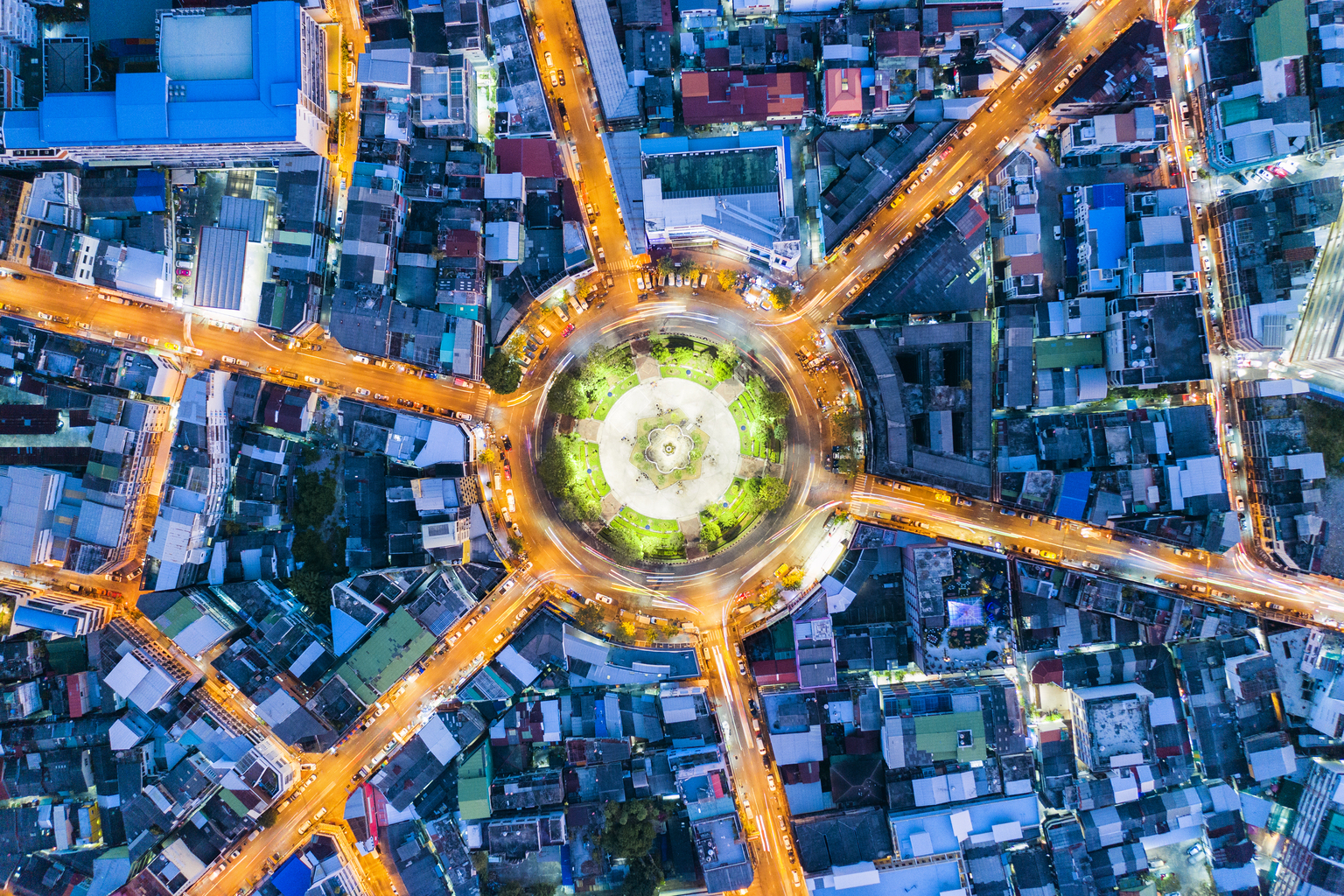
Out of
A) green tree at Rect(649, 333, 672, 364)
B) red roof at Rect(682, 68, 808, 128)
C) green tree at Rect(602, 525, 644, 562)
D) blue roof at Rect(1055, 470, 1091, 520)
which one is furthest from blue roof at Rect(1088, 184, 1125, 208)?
green tree at Rect(602, 525, 644, 562)

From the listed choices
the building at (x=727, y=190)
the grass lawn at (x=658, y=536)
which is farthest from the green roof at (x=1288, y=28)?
the grass lawn at (x=658, y=536)

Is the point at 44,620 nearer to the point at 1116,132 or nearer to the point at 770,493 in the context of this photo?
the point at 770,493

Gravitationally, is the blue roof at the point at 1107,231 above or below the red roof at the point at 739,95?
below

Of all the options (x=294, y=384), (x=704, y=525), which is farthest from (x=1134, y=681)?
(x=294, y=384)

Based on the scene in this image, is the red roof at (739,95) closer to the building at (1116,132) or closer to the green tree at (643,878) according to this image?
the building at (1116,132)

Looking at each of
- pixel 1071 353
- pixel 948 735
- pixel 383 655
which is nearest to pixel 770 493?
pixel 948 735

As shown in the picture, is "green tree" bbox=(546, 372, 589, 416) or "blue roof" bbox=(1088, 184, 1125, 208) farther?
"green tree" bbox=(546, 372, 589, 416)

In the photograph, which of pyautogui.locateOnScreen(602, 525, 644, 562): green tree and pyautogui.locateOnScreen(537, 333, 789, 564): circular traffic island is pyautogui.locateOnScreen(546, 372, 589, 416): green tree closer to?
pyautogui.locateOnScreen(537, 333, 789, 564): circular traffic island
